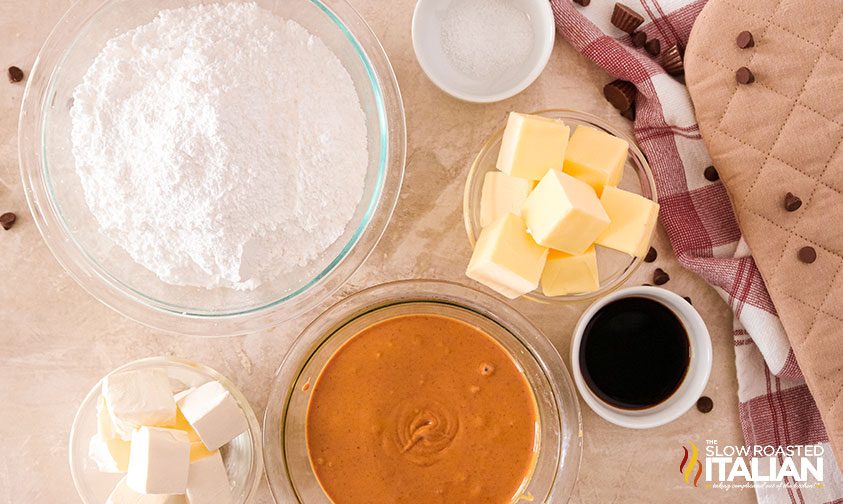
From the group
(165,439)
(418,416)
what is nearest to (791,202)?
(418,416)

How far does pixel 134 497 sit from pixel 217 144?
82 cm

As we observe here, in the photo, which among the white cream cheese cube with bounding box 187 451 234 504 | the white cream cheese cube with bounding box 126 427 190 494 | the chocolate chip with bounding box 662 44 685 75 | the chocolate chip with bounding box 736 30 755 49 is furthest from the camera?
the chocolate chip with bounding box 662 44 685 75

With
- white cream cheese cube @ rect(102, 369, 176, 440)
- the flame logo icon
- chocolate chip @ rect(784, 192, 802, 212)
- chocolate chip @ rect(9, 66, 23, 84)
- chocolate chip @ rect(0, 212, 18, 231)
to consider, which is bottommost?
the flame logo icon

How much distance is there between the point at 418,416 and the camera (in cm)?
156

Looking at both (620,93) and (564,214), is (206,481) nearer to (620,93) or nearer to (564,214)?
(564,214)

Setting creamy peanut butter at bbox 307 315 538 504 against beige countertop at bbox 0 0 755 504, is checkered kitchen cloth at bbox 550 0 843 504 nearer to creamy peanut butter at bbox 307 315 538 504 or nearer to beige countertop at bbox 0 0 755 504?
beige countertop at bbox 0 0 755 504

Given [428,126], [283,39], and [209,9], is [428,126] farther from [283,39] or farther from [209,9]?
[209,9]

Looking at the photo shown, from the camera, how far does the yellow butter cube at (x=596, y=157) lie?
1.55 metres

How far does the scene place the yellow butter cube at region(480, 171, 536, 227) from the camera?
5.15 feet

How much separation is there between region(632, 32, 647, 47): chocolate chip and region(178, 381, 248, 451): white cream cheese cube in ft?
4.40

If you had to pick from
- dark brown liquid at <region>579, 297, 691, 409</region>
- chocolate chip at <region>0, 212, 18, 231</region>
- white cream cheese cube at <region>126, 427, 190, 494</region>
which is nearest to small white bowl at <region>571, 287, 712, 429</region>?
dark brown liquid at <region>579, 297, 691, 409</region>

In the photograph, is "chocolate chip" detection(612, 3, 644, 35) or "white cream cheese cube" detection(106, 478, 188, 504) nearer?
"white cream cheese cube" detection(106, 478, 188, 504)

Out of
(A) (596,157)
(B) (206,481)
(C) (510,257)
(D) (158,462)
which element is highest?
(A) (596,157)

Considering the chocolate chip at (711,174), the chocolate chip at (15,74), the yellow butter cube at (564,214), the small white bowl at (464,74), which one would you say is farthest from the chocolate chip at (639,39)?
the chocolate chip at (15,74)
